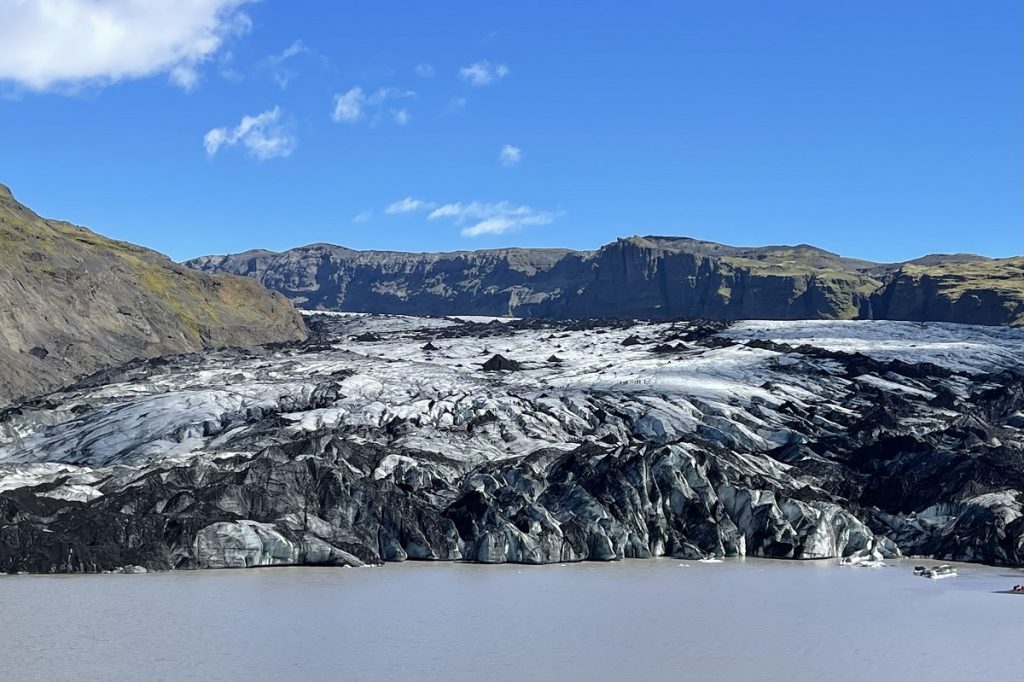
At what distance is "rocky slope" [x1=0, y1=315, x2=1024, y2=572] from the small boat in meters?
3.99

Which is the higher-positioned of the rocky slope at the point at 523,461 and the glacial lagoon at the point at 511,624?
the rocky slope at the point at 523,461

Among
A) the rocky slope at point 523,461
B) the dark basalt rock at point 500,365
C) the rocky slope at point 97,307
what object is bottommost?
the rocky slope at point 523,461

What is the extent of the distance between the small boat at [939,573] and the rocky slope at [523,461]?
13.1 ft

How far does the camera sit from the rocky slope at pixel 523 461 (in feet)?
162

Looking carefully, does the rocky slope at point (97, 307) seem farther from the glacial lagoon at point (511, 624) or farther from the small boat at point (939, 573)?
the small boat at point (939, 573)

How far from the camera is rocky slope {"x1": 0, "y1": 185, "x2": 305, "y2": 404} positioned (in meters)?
103

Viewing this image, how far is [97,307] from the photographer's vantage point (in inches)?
4680

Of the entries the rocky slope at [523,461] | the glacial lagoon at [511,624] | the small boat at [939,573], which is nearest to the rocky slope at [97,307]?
the rocky slope at [523,461]

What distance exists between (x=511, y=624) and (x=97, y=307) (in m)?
92.5

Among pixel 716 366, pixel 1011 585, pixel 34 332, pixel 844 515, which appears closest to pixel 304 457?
pixel 844 515

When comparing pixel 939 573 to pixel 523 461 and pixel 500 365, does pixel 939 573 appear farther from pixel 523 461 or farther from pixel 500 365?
pixel 500 365

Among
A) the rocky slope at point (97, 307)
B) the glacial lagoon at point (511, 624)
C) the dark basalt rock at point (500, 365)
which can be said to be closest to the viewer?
the glacial lagoon at point (511, 624)

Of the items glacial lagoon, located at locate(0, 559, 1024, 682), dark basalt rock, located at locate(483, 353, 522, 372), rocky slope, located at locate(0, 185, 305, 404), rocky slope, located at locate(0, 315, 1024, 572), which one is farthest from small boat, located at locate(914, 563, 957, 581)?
rocky slope, located at locate(0, 185, 305, 404)

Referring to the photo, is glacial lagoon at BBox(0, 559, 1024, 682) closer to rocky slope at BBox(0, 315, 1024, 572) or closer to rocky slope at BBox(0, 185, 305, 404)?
rocky slope at BBox(0, 315, 1024, 572)
